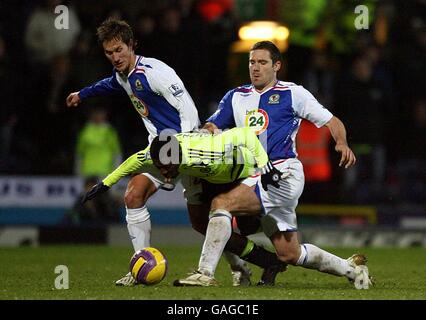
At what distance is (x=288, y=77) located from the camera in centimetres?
1709

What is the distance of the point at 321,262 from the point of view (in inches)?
363

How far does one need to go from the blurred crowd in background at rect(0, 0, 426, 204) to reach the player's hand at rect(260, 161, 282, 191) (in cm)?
694

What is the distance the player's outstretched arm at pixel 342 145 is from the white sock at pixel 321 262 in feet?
2.42

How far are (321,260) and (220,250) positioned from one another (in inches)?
35.7

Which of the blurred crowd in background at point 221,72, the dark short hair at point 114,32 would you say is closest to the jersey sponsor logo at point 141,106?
the dark short hair at point 114,32

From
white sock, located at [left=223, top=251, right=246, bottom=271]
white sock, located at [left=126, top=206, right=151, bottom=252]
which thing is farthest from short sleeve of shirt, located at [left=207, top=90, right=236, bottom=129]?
white sock, located at [left=223, top=251, right=246, bottom=271]

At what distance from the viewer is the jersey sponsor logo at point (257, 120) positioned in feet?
30.7

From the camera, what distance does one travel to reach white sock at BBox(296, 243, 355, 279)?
9180mm

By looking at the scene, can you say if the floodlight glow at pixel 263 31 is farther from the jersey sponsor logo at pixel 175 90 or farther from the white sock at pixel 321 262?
the white sock at pixel 321 262

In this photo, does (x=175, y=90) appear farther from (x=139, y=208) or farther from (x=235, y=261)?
(x=235, y=261)

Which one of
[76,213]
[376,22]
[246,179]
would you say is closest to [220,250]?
[246,179]

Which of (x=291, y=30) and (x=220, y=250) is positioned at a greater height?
(x=291, y=30)

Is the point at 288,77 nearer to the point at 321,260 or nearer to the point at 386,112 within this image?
the point at 386,112

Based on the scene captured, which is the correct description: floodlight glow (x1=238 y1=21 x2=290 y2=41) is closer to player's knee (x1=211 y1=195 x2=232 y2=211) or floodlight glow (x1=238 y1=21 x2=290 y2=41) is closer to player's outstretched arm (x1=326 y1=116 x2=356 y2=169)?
player's outstretched arm (x1=326 y1=116 x2=356 y2=169)
